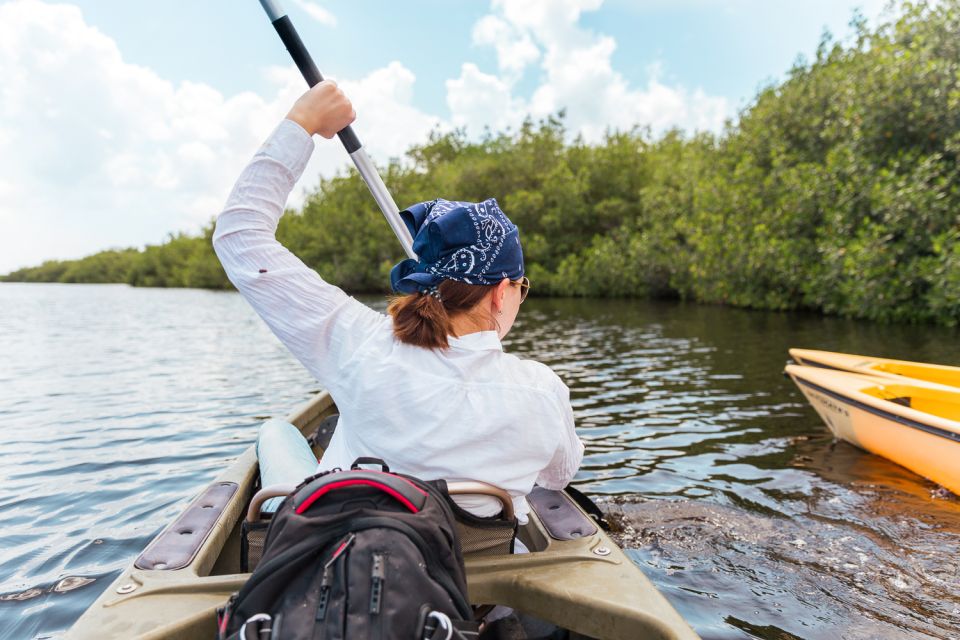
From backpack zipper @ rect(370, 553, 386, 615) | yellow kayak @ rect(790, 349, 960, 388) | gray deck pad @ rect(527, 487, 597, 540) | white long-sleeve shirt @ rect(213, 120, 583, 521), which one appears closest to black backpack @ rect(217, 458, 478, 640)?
backpack zipper @ rect(370, 553, 386, 615)

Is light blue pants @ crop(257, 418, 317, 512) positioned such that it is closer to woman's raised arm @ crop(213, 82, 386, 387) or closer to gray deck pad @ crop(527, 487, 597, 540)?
woman's raised arm @ crop(213, 82, 386, 387)

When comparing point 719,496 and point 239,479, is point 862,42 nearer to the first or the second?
point 719,496

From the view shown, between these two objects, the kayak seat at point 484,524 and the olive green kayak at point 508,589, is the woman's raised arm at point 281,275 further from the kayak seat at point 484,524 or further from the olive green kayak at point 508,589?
the olive green kayak at point 508,589

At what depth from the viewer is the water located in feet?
10.5

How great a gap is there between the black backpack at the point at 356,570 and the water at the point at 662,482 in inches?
83.8

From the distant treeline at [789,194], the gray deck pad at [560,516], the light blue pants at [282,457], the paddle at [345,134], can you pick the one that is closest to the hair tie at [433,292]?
the paddle at [345,134]

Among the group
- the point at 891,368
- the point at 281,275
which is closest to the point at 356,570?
the point at 281,275

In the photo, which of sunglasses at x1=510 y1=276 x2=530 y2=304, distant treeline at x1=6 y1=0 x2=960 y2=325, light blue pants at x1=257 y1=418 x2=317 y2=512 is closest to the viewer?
sunglasses at x1=510 y1=276 x2=530 y2=304

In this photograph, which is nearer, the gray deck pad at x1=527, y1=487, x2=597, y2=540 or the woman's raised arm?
the woman's raised arm

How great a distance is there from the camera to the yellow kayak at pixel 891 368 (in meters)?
6.14

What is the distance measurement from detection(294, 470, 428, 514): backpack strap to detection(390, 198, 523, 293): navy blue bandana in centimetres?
59

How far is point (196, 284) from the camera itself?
72.9m

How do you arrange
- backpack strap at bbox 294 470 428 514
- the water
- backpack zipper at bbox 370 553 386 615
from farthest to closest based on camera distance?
the water
backpack strap at bbox 294 470 428 514
backpack zipper at bbox 370 553 386 615

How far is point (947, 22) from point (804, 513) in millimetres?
15621
